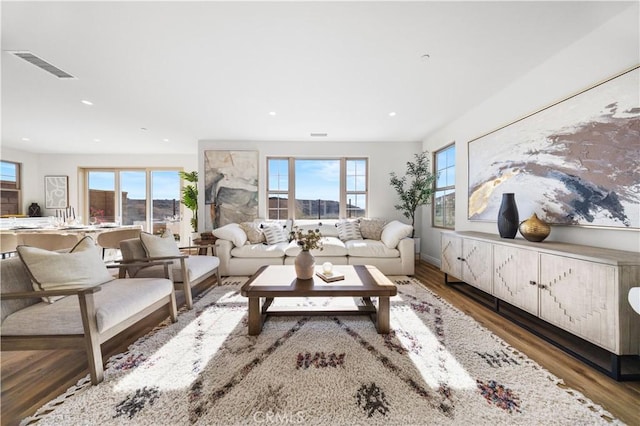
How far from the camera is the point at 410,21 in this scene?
5.75ft

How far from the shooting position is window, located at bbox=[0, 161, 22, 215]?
17.8ft

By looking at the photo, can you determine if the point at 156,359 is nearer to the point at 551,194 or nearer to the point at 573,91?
the point at 551,194

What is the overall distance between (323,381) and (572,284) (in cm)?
183

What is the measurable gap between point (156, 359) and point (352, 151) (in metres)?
4.48

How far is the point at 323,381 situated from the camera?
1.42 metres

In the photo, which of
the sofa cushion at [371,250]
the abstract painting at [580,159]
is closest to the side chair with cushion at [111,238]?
the sofa cushion at [371,250]

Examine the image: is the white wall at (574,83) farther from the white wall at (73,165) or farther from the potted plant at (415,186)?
the white wall at (73,165)

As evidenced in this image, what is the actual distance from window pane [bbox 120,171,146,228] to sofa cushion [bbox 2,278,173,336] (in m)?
5.52

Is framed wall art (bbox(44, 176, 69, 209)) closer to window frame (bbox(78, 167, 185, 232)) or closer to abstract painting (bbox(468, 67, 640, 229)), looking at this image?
window frame (bbox(78, 167, 185, 232))

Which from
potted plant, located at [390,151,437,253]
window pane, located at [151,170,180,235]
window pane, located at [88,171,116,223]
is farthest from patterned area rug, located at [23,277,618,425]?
window pane, located at [88,171,116,223]

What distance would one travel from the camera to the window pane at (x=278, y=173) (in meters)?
5.04

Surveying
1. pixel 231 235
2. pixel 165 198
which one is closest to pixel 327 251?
pixel 231 235

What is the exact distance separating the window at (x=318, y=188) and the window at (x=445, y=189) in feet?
4.60

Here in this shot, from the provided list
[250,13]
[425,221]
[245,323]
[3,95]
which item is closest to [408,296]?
[245,323]
